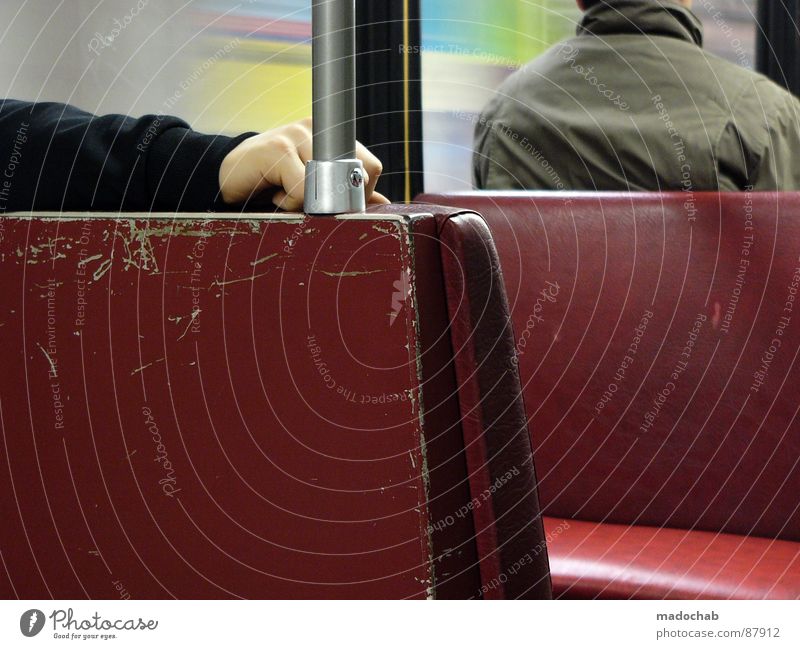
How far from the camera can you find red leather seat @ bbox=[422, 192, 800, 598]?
37.9 inches

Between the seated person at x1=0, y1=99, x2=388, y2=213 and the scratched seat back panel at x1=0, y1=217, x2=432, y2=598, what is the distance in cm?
9

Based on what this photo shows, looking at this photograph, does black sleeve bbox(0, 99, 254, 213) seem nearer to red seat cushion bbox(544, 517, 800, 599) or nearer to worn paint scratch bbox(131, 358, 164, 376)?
worn paint scratch bbox(131, 358, 164, 376)

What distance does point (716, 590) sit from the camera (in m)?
0.84

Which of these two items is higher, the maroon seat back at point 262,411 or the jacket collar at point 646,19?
the jacket collar at point 646,19

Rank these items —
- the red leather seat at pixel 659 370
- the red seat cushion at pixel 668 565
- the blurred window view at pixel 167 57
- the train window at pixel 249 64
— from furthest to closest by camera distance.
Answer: the train window at pixel 249 64
the blurred window view at pixel 167 57
the red leather seat at pixel 659 370
the red seat cushion at pixel 668 565

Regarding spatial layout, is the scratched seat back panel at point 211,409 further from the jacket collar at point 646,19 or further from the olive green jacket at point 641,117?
the jacket collar at point 646,19

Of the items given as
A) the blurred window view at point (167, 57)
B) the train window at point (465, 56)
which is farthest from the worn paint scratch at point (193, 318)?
the train window at point (465, 56)

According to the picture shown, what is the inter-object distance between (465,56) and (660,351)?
960 mm

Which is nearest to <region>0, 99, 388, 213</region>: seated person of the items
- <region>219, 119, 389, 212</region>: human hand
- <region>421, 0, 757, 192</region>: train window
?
<region>219, 119, 389, 212</region>: human hand

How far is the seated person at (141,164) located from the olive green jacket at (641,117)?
0.73 m

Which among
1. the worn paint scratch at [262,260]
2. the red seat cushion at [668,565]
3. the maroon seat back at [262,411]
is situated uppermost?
the worn paint scratch at [262,260]

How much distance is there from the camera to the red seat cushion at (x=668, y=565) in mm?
842
